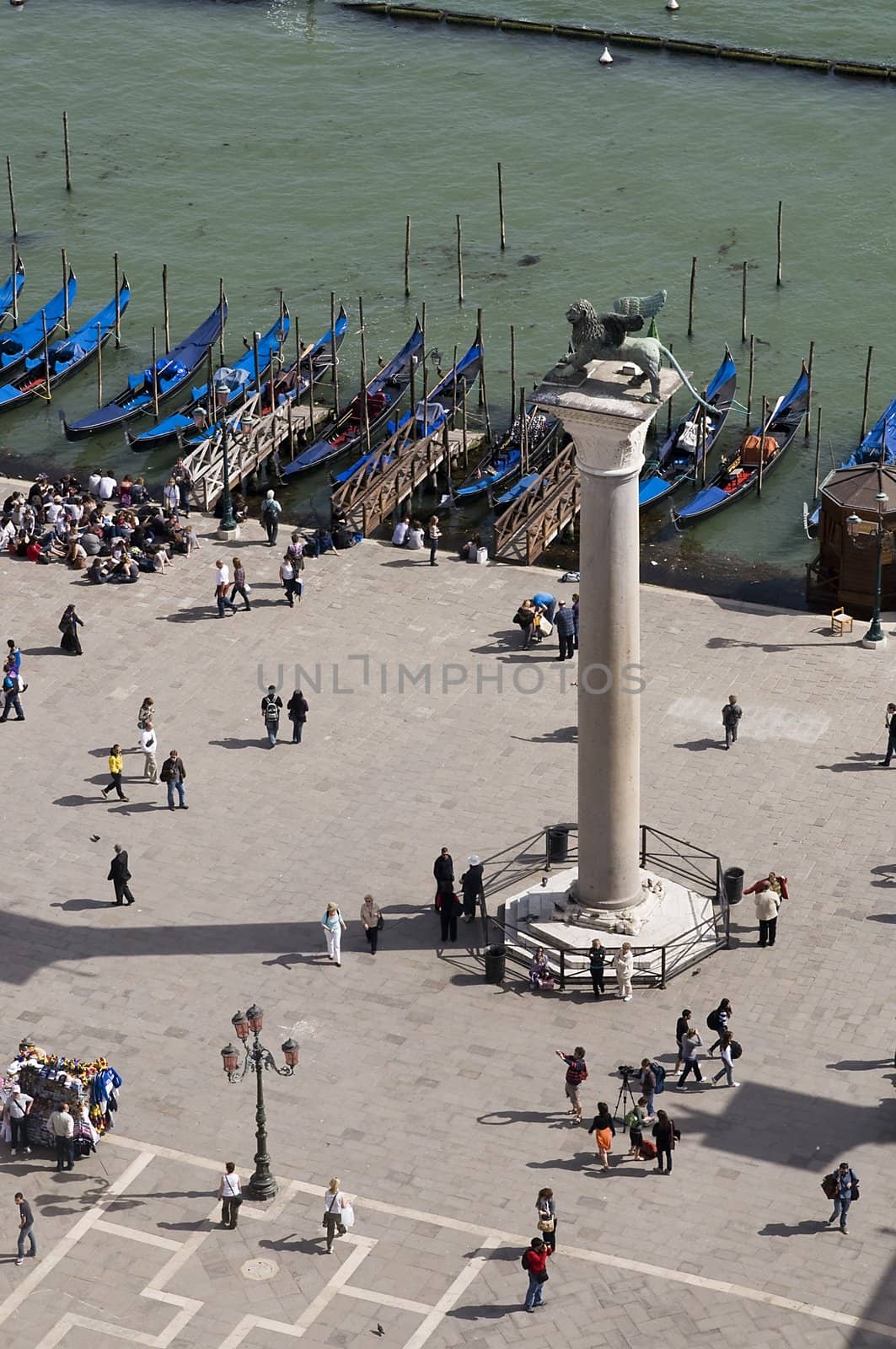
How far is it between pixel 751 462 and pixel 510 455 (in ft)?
25.0

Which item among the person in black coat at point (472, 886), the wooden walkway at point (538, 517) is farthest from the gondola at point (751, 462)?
the person in black coat at point (472, 886)

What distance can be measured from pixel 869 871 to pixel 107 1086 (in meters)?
18.2

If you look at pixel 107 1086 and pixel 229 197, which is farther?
pixel 229 197

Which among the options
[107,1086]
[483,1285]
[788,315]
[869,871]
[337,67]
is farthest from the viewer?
[337,67]

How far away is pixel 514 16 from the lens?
11975cm

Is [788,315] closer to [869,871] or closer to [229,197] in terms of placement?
[229,197]

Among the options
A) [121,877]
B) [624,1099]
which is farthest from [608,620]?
[121,877]

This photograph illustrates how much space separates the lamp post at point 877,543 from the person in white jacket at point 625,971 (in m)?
16.6

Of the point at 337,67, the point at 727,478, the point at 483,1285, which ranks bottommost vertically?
the point at 483,1285

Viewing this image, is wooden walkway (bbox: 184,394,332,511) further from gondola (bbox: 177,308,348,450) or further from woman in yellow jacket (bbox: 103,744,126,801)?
woman in yellow jacket (bbox: 103,744,126,801)

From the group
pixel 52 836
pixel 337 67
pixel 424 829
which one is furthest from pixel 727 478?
pixel 337 67

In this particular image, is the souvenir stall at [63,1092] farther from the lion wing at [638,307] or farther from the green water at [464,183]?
the green water at [464,183]

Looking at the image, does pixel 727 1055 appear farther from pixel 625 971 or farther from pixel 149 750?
pixel 149 750

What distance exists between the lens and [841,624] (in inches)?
2571
